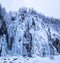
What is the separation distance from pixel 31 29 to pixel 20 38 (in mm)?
386

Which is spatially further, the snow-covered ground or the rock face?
the rock face

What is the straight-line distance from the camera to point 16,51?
496 cm

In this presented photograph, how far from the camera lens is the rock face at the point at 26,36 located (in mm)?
4969

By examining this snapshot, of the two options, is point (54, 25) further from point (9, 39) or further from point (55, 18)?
point (9, 39)

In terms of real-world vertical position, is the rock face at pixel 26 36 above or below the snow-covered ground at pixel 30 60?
above

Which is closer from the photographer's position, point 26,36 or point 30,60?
point 30,60

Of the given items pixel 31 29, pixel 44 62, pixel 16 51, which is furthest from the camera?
pixel 31 29

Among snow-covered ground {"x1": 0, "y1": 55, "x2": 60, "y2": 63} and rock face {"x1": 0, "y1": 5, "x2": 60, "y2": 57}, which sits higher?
rock face {"x1": 0, "y1": 5, "x2": 60, "y2": 57}

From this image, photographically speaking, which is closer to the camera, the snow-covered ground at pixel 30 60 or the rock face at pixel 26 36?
the snow-covered ground at pixel 30 60

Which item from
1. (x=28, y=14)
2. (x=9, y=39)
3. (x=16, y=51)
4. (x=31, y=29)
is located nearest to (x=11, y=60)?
(x=16, y=51)

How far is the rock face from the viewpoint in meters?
4.97

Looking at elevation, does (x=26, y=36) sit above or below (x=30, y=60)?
above

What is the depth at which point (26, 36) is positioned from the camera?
5.14 m

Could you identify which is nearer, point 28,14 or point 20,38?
point 20,38
